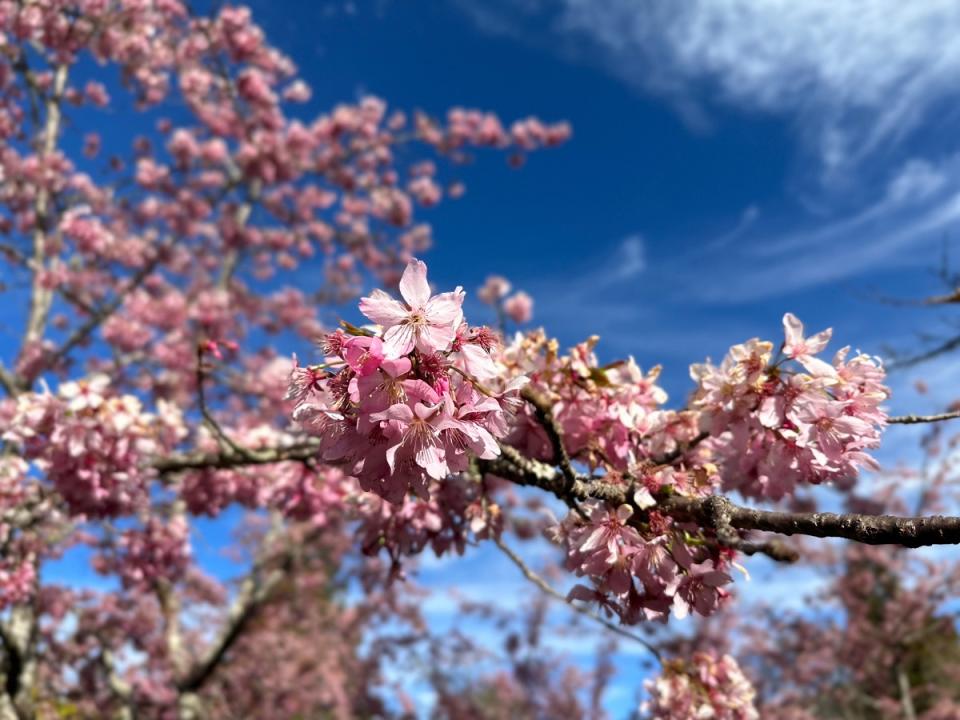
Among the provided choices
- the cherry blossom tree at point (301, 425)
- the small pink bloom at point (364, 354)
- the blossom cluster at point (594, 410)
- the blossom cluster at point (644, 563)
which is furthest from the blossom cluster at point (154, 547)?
the small pink bloom at point (364, 354)

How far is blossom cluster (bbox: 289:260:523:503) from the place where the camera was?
141cm

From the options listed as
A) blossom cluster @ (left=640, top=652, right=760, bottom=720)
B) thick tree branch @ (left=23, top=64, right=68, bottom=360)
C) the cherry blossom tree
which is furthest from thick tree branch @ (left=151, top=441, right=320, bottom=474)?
thick tree branch @ (left=23, top=64, right=68, bottom=360)

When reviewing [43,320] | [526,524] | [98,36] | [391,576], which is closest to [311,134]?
[98,36]

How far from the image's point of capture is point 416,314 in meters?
1.45

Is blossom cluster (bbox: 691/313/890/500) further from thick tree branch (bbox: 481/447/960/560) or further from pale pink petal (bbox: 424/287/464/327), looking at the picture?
pale pink petal (bbox: 424/287/464/327)

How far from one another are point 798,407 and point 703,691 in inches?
56.3

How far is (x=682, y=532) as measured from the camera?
189 cm

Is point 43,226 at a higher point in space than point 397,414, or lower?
higher

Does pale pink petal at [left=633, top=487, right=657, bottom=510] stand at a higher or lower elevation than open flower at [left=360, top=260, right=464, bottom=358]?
lower

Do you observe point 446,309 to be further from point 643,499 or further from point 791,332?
point 791,332

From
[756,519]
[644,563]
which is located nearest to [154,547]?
[644,563]

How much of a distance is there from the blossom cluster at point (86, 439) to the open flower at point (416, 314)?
261 cm

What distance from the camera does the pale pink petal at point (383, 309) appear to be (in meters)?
1.41

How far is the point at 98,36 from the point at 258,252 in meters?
5.04
